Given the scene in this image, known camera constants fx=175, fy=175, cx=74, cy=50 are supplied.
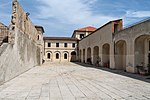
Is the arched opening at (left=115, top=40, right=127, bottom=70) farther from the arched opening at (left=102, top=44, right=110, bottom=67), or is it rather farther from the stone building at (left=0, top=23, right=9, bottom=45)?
the stone building at (left=0, top=23, right=9, bottom=45)

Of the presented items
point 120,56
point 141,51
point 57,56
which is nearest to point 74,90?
point 141,51

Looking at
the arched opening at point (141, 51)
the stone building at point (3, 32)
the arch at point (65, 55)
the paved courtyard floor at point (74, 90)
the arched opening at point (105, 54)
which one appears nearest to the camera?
the paved courtyard floor at point (74, 90)

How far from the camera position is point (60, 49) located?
46.2m

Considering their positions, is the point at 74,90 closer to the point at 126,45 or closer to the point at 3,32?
the point at 3,32

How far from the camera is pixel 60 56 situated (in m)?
46.0

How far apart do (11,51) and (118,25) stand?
13180 millimetres

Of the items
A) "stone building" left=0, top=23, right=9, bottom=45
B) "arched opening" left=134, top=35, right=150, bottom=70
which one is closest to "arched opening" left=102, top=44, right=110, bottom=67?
"arched opening" left=134, top=35, right=150, bottom=70

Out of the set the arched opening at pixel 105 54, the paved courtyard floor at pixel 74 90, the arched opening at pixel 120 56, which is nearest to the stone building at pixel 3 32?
the paved courtyard floor at pixel 74 90

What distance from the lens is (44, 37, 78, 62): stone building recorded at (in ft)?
150

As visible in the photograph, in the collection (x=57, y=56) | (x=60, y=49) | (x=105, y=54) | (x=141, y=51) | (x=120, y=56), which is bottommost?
(x=57, y=56)

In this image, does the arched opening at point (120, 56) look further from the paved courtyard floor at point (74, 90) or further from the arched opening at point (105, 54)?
the paved courtyard floor at point (74, 90)

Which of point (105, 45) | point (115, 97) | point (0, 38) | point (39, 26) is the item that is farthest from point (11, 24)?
point (39, 26)

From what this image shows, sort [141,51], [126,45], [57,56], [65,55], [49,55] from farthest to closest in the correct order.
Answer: [65,55] → [57,56] → [49,55] → [126,45] → [141,51]

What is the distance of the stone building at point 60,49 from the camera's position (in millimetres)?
45812
